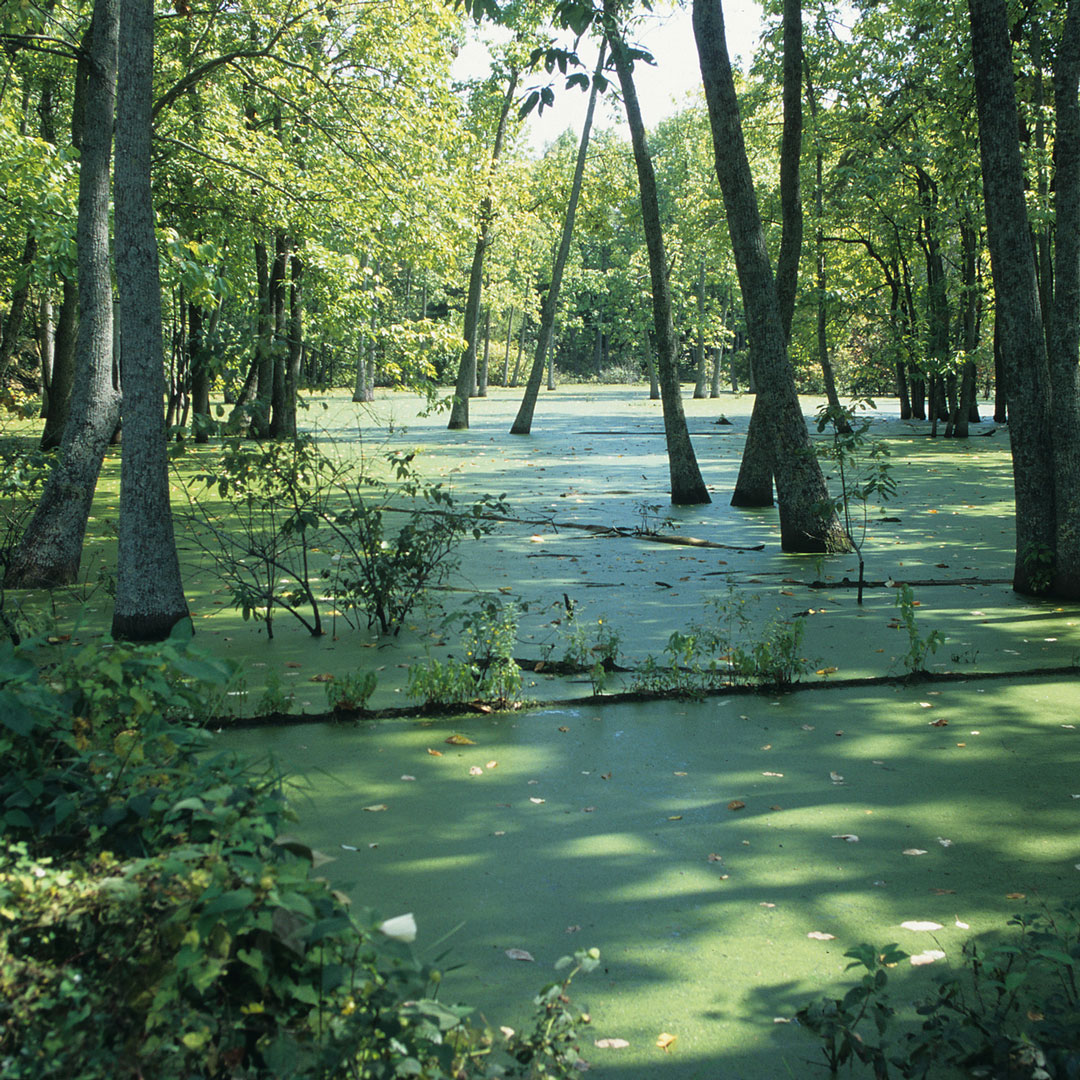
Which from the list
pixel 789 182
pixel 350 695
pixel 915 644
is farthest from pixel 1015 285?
pixel 350 695

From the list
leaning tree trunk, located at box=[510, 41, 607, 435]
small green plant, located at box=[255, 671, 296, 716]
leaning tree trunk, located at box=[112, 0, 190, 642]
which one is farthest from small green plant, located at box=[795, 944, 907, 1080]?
leaning tree trunk, located at box=[510, 41, 607, 435]

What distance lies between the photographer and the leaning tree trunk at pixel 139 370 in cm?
589

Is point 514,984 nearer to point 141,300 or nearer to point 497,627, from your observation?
point 497,627

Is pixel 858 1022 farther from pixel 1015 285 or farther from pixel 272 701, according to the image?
pixel 1015 285

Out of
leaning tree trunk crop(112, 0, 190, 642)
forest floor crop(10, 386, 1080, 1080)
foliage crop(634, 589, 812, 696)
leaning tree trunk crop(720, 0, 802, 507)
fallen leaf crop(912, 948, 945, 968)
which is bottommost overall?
fallen leaf crop(912, 948, 945, 968)

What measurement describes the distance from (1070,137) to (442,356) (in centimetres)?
1038

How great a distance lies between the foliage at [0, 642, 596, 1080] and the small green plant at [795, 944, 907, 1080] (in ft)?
1.97

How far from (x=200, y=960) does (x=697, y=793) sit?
8.41 feet

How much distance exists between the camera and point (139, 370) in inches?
233

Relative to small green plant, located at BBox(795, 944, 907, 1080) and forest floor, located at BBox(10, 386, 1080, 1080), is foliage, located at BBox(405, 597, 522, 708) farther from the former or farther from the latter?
small green plant, located at BBox(795, 944, 907, 1080)

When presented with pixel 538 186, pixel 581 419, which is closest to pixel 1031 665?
pixel 538 186

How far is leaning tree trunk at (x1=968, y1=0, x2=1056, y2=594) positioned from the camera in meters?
6.82

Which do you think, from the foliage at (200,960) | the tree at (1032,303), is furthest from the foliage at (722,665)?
the foliage at (200,960)

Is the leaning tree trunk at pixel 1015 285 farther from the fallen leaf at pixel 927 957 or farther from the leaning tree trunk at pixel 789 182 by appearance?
the fallen leaf at pixel 927 957
